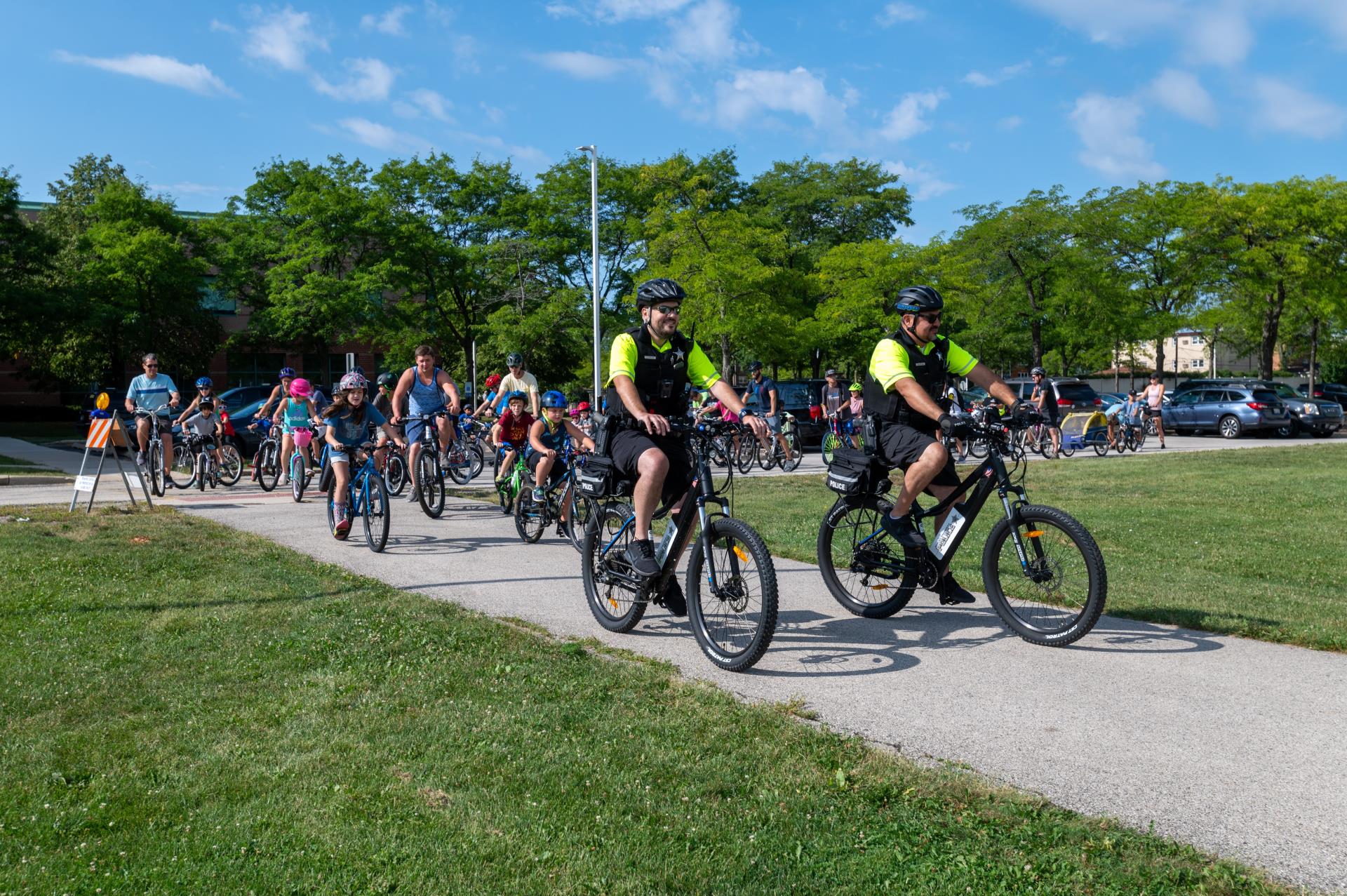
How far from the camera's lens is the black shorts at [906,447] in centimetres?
602

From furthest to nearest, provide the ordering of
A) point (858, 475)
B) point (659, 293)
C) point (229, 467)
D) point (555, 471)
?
point (229, 467) → point (555, 471) → point (858, 475) → point (659, 293)

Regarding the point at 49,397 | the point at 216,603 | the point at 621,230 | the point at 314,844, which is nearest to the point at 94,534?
the point at 216,603

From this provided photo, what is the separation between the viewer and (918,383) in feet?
19.9

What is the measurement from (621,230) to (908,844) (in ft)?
147

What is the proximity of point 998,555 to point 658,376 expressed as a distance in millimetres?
2018

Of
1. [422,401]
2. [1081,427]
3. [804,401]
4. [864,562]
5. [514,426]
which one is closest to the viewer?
[864,562]

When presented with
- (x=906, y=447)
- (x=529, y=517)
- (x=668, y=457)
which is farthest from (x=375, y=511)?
(x=906, y=447)

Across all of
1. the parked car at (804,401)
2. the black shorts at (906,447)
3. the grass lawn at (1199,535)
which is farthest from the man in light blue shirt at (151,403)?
the parked car at (804,401)

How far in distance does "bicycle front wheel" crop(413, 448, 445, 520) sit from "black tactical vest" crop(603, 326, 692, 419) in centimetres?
652

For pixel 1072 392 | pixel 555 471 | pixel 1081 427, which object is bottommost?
pixel 555 471

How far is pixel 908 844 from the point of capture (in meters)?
3.31

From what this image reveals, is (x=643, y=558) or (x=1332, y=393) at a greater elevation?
(x=1332, y=393)

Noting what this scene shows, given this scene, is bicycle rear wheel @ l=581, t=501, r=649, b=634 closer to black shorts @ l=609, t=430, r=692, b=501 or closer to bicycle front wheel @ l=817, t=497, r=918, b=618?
black shorts @ l=609, t=430, r=692, b=501

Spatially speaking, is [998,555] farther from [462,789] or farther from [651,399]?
[462,789]
